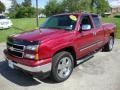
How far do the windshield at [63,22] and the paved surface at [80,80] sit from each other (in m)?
1.39

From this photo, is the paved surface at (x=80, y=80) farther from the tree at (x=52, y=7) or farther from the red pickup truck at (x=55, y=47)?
the tree at (x=52, y=7)

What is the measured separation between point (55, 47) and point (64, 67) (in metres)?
0.77

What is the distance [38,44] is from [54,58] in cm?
59

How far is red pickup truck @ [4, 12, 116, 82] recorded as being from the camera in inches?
188

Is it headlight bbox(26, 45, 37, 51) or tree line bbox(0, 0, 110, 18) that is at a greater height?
tree line bbox(0, 0, 110, 18)

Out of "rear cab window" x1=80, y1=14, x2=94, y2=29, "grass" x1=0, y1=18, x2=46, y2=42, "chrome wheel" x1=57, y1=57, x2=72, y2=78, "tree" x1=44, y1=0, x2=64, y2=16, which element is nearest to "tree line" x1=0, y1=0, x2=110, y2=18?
"tree" x1=44, y1=0, x2=64, y2=16

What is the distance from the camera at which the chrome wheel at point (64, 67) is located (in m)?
5.33

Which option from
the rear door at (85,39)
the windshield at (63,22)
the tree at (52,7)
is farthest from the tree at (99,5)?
the windshield at (63,22)

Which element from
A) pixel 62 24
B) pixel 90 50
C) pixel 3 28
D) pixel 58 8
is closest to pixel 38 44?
pixel 62 24

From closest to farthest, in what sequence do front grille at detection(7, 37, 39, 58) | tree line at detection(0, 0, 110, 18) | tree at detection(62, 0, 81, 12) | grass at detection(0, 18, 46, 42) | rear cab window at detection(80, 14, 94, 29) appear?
front grille at detection(7, 37, 39, 58) → rear cab window at detection(80, 14, 94, 29) → grass at detection(0, 18, 46, 42) → tree at detection(62, 0, 81, 12) → tree line at detection(0, 0, 110, 18)

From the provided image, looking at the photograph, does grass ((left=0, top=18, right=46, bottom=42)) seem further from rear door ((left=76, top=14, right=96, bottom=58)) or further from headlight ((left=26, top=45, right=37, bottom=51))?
headlight ((left=26, top=45, right=37, bottom=51))

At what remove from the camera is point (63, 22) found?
6.30m

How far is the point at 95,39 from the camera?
6.84 metres

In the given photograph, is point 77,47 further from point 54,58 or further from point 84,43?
point 54,58
